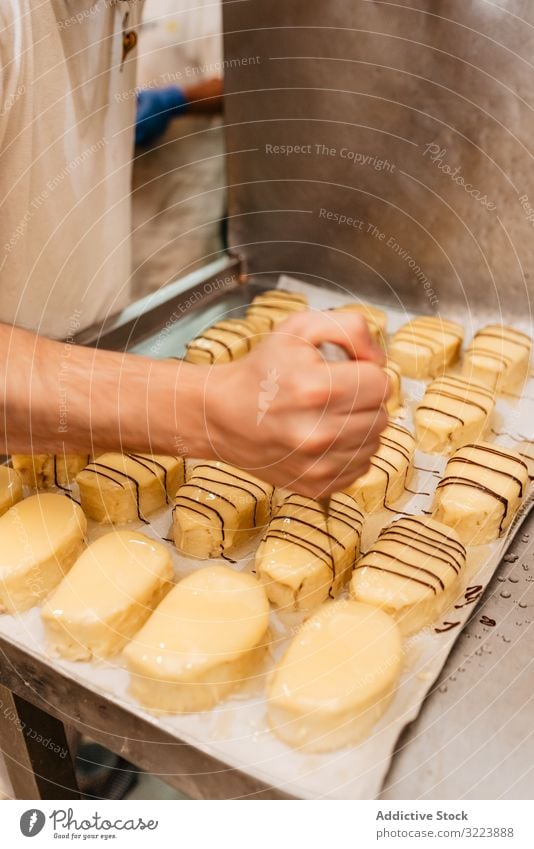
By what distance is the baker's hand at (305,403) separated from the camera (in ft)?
3.85

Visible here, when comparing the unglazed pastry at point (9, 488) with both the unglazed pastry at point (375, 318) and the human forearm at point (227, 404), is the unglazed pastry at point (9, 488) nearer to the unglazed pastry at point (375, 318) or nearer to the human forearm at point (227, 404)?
the human forearm at point (227, 404)

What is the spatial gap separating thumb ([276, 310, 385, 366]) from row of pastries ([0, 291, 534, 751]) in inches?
20.0

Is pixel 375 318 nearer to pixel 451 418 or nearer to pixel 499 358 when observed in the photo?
pixel 499 358

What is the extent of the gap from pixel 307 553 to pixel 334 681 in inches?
12.7

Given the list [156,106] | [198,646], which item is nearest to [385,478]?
[198,646]

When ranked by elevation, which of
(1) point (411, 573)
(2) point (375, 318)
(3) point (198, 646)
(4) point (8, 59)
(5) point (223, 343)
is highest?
(4) point (8, 59)

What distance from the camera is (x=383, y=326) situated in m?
2.49

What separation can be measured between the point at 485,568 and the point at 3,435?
3.44 ft

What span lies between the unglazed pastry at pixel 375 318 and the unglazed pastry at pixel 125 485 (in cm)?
91

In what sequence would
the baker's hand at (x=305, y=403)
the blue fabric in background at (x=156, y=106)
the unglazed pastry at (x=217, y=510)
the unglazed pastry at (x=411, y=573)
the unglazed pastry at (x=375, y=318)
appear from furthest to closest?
1. the blue fabric in background at (x=156, y=106)
2. the unglazed pastry at (x=375, y=318)
3. the unglazed pastry at (x=217, y=510)
4. the unglazed pastry at (x=411, y=573)
5. the baker's hand at (x=305, y=403)

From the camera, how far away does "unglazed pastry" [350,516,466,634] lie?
4.75ft

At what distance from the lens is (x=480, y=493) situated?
171cm

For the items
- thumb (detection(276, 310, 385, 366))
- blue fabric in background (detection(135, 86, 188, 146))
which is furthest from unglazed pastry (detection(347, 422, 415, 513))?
blue fabric in background (detection(135, 86, 188, 146))

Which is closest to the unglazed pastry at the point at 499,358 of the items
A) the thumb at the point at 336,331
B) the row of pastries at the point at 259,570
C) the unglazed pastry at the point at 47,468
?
the row of pastries at the point at 259,570
